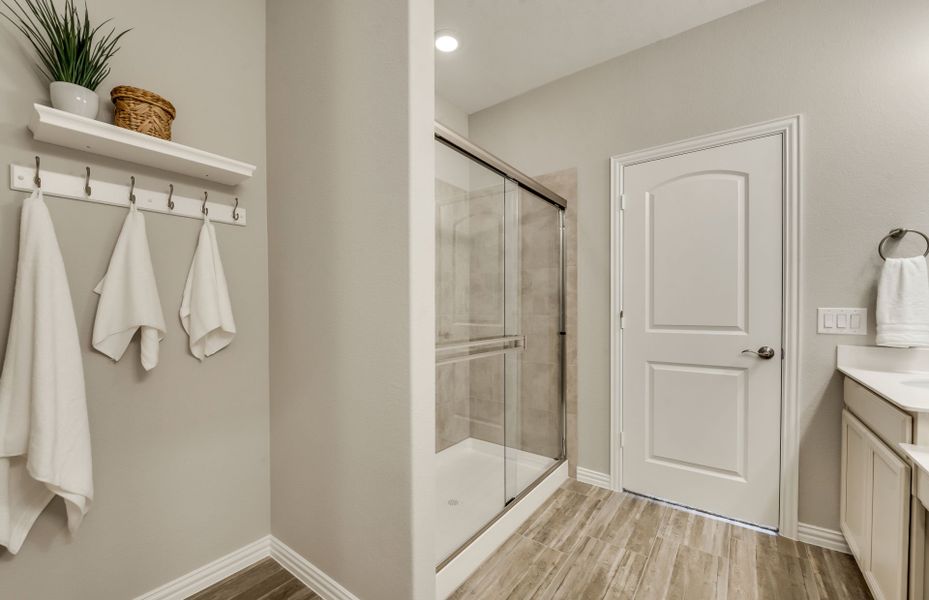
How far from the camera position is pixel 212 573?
154 centimetres

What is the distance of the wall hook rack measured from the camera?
1173mm

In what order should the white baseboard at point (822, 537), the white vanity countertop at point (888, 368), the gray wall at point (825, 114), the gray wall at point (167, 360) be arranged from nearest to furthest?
the gray wall at point (167, 360) < the white vanity countertop at point (888, 368) < the gray wall at point (825, 114) < the white baseboard at point (822, 537)

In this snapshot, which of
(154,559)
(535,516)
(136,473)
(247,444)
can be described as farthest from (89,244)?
(535,516)

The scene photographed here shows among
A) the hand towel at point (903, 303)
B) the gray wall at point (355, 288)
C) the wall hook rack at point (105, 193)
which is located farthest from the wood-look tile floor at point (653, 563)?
the wall hook rack at point (105, 193)

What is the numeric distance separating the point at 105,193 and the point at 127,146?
21 cm

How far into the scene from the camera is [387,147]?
1263mm

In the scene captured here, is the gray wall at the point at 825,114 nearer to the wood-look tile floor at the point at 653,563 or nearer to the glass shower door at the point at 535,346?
the wood-look tile floor at the point at 653,563

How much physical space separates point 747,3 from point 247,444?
323 cm

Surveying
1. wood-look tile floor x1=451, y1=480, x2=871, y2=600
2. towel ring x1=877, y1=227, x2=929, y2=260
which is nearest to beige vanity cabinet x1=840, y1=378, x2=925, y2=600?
wood-look tile floor x1=451, y1=480, x2=871, y2=600

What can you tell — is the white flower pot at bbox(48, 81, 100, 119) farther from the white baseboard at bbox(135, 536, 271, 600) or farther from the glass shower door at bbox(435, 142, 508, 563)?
the white baseboard at bbox(135, 536, 271, 600)

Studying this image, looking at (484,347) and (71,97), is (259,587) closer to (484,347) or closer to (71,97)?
(484,347)

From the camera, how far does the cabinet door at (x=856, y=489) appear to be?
1.45m

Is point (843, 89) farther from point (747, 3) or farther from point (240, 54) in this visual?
point (240, 54)

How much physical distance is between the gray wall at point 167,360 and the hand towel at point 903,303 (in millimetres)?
2693
